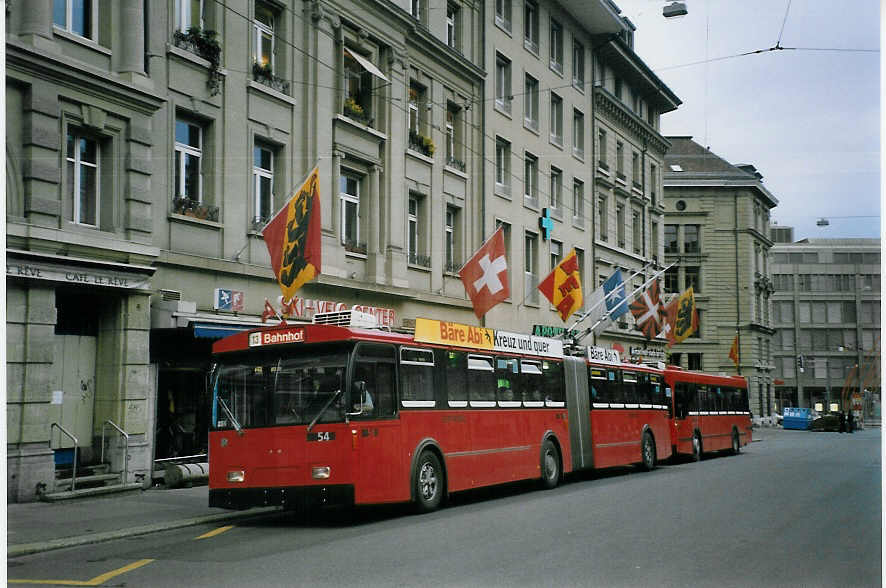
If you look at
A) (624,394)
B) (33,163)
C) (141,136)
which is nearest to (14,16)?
(33,163)

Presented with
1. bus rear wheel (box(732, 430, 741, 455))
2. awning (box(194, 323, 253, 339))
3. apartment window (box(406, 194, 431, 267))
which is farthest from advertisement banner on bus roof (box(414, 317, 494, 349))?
bus rear wheel (box(732, 430, 741, 455))

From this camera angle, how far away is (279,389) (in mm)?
13414

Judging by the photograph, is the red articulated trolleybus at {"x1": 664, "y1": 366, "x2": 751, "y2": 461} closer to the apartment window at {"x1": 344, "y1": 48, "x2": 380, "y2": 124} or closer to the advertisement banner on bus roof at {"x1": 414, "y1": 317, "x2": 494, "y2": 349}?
the apartment window at {"x1": 344, "y1": 48, "x2": 380, "y2": 124}

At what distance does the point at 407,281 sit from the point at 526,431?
249 inches

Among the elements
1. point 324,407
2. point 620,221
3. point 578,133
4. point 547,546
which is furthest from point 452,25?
point 547,546

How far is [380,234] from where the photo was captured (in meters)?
23.5

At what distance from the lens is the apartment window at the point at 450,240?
23.2 meters

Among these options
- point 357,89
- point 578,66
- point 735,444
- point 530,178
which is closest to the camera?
point 578,66

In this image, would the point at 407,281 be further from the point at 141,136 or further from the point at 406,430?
the point at 406,430

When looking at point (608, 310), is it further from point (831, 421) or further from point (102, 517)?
point (102, 517)

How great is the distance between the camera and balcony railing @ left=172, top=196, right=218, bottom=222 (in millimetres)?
18250

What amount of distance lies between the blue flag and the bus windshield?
1243cm

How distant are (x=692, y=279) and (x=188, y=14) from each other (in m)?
10.5

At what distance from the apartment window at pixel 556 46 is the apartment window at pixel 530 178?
2.36 meters
